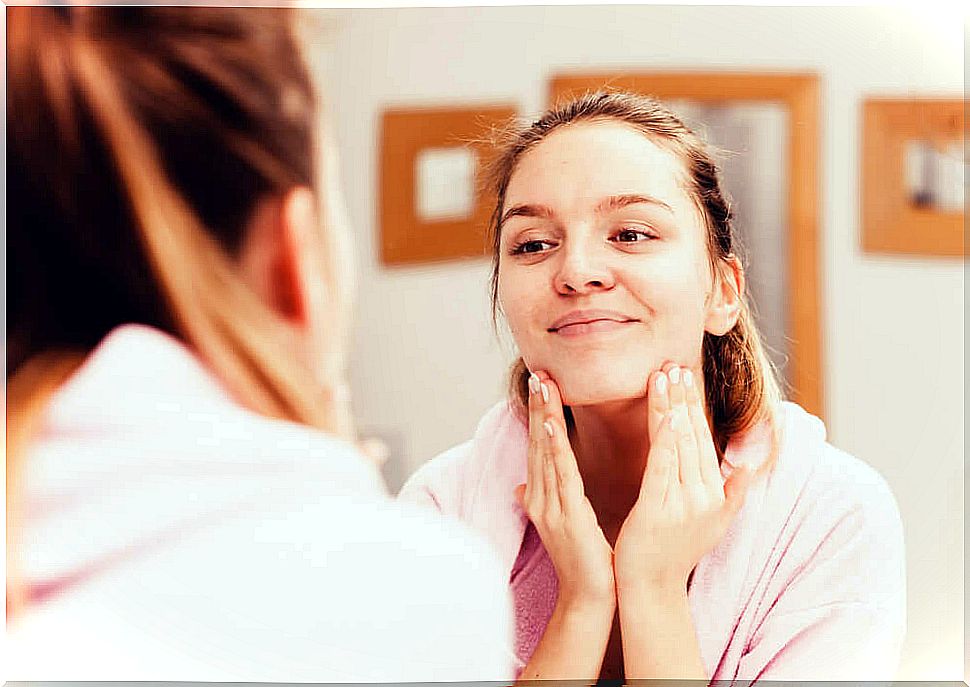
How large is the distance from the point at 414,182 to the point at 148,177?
309 mm

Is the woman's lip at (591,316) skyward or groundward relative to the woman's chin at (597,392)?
skyward

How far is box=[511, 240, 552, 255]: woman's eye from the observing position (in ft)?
3.83

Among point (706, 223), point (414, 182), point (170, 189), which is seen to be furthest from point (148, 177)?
point (706, 223)

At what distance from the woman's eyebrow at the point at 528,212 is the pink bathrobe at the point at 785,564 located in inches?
10.0

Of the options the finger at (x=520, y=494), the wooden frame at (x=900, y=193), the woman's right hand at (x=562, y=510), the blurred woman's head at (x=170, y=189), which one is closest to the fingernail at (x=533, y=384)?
the woman's right hand at (x=562, y=510)

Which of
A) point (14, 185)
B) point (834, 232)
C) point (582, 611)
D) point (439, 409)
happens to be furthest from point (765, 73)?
point (14, 185)

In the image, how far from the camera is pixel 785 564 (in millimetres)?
1155

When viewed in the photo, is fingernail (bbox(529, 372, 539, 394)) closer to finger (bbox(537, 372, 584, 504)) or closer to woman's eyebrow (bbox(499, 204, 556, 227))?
finger (bbox(537, 372, 584, 504))

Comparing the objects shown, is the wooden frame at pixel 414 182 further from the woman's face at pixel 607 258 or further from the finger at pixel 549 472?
the finger at pixel 549 472

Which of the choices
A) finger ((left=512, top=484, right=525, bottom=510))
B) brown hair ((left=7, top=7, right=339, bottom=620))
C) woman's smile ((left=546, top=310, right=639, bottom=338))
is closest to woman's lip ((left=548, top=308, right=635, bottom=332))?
woman's smile ((left=546, top=310, right=639, bottom=338))

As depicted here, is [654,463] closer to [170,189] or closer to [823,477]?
[823,477]

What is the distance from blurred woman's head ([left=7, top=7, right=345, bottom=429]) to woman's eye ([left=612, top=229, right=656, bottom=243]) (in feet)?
1.14

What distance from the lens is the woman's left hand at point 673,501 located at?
114cm

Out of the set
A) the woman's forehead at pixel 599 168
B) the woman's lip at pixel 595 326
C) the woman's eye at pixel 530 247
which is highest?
the woman's forehead at pixel 599 168
